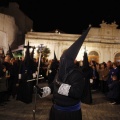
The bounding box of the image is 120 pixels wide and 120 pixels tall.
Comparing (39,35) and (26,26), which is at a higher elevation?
(26,26)

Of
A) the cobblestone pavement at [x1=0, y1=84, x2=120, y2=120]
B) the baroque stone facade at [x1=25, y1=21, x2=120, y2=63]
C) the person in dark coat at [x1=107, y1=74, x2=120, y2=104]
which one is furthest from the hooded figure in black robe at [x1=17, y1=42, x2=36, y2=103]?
the baroque stone facade at [x1=25, y1=21, x2=120, y2=63]

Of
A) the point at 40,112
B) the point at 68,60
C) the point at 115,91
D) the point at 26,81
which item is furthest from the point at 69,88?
the point at 115,91

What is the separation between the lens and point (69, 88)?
365 cm

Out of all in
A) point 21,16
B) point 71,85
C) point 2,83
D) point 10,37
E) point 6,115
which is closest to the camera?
point 71,85

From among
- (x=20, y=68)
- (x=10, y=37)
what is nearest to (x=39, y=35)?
(x=10, y=37)

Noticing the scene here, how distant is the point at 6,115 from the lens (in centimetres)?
751

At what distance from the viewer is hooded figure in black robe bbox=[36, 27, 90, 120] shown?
12.1 ft

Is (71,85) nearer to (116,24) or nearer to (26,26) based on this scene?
(116,24)

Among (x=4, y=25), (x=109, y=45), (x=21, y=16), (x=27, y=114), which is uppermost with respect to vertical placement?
(x=21, y=16)

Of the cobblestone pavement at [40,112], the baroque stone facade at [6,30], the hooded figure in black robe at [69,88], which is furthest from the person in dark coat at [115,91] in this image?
the baroque stone facade at [6,30]

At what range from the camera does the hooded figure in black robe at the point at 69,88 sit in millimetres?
3681

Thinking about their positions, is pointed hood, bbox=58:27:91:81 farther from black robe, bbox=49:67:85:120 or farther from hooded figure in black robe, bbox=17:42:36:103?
hooded figure in black robe, bbox=17:42:36:103

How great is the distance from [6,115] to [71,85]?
14.8 feet

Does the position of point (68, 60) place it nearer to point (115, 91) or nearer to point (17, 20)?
point (115, 91)
